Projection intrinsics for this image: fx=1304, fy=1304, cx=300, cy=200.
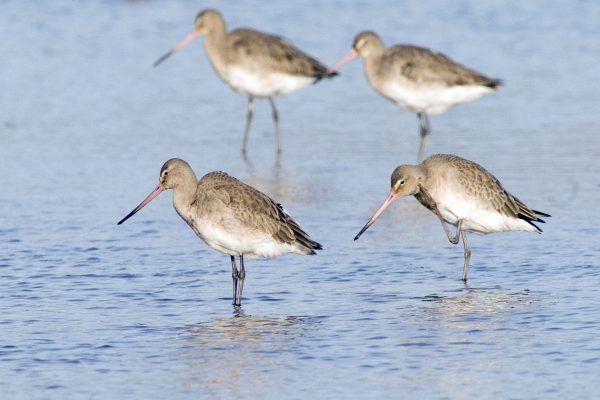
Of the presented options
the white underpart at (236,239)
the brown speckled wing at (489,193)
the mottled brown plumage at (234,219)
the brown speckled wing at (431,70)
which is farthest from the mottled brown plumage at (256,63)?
the white underpart at (236,239)

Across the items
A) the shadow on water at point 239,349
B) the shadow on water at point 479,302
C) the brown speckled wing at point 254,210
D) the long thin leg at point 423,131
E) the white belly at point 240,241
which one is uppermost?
the long thin leg at point 423,131

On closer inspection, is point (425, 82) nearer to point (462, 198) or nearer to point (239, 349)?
point (462, 198)

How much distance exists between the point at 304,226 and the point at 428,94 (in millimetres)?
4297

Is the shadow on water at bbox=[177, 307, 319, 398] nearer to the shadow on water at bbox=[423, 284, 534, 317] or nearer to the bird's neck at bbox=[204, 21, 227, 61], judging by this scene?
the shadow on water at bbox=[423, 284, 534, 317]

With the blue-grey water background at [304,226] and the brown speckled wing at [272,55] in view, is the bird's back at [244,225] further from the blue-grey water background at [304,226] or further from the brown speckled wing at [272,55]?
the brown speckled wing at [272,55]

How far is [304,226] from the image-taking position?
11.6 meters

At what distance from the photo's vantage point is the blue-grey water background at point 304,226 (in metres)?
7.60

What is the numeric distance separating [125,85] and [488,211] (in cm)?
877

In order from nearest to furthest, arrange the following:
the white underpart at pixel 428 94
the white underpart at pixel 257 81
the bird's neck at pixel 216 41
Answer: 1. the white underpart at pixel 428 94
2. the white underpart at pixel 257 81
3. the bird's neck at pixel 216 41

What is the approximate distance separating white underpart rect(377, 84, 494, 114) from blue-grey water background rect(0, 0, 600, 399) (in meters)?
0.41

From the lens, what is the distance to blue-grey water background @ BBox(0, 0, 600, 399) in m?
7.60

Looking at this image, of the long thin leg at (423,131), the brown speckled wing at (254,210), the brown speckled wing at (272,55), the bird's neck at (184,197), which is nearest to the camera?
the brown speckled wing at (254,210)

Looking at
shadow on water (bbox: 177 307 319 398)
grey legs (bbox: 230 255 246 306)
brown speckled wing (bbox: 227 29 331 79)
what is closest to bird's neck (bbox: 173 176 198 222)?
grey legs (bbox: 230 255 246 306)

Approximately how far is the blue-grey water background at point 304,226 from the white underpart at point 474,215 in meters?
0.29
